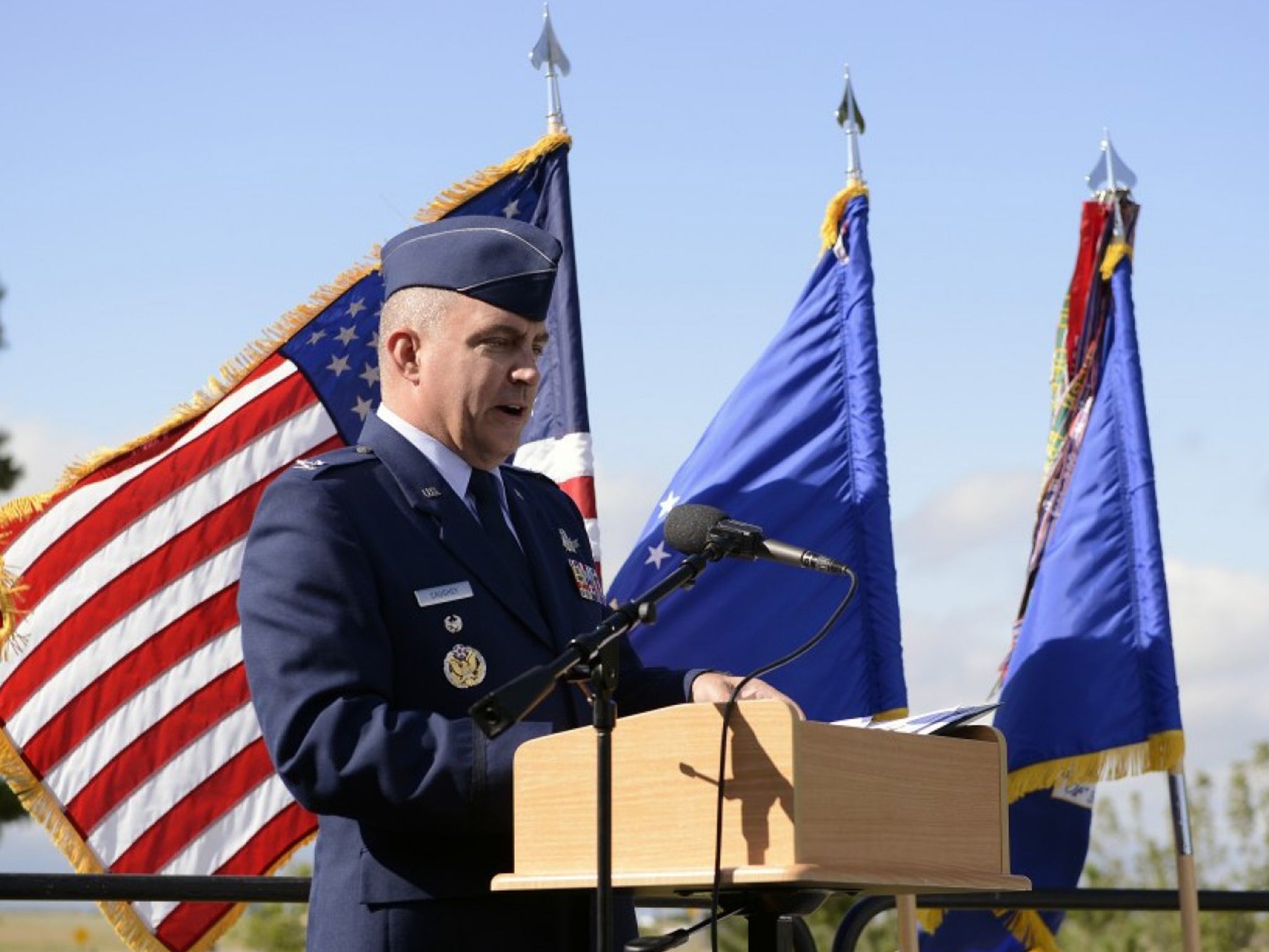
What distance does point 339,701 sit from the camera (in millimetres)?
2791

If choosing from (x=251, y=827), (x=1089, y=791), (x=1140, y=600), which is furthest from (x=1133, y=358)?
(x=251, y=827)

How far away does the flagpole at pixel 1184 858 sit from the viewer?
464cm

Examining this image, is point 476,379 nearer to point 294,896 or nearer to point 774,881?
point 774,881

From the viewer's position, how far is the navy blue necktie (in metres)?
3.21

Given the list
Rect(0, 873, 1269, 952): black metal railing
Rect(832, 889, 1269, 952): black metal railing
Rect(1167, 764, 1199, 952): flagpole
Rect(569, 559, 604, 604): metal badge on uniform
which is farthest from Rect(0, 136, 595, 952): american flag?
Rect(1167, 764, 1199, 952): flagpole

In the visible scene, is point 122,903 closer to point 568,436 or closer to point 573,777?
point 568,436

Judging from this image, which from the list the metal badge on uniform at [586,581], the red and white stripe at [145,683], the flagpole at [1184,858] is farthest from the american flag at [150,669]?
the flagpole at [1184,858]

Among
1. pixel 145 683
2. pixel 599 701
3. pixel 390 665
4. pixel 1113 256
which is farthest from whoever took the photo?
pixel 1113 256

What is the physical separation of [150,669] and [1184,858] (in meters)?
2.77

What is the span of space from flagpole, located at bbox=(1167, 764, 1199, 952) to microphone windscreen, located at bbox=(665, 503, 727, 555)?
7.65ft

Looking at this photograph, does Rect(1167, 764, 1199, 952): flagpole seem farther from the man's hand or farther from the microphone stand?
the microphone stand

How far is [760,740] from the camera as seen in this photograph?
2.46 metres

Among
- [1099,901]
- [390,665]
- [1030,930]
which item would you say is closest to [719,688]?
[390,665]

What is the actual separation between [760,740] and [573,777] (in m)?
0.30
